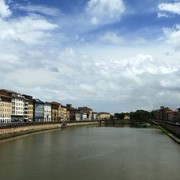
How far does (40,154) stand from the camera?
40.8m

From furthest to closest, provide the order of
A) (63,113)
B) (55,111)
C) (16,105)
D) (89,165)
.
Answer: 1. (63,113)
2. (55,111)
3. (16,105)
4. (89,165)

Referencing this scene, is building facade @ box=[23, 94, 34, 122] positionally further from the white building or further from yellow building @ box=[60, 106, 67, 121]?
yellow building @ box=[60, 106, 67, 121]

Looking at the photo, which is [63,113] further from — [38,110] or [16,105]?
[16,105]

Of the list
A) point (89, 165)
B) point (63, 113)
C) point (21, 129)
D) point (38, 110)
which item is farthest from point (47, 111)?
point (89, 165)

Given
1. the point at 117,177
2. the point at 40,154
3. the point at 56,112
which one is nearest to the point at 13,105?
the point at 56,112

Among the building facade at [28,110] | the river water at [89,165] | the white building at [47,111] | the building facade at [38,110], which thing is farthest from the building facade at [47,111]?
the river water at [89,165]

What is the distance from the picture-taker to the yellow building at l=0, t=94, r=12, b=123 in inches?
3934

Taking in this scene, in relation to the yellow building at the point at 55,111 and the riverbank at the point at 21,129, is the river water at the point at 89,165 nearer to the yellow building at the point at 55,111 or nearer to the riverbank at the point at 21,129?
the riverbank at the point at 21,129

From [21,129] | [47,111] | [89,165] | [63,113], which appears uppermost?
[47,111]

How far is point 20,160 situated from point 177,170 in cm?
1499

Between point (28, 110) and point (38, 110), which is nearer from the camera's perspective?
point (28, 110)

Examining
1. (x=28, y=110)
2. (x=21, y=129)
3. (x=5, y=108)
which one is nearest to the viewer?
(x=21, y=129)

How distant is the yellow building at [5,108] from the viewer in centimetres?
9993

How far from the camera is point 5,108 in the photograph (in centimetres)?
10362
